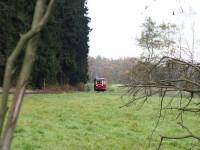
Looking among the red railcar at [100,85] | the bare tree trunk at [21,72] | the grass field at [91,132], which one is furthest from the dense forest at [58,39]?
the bare tree trunk at [21,72]

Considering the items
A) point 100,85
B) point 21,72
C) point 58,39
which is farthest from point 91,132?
point 100,85

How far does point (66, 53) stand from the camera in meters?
51.2

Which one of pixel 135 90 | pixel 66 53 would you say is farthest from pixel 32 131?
pixel 66 53

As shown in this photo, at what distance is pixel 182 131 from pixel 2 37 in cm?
2710

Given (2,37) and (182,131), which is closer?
(182,131)

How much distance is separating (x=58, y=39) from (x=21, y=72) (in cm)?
4859

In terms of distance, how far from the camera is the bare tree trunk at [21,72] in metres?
1.14

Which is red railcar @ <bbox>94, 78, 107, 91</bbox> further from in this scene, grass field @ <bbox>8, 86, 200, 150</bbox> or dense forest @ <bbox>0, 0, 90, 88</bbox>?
grass field @ <bbox>8, 86, 200, 150</bbox>

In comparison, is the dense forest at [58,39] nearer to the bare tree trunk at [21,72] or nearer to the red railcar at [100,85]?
the red railcar at [100,85]

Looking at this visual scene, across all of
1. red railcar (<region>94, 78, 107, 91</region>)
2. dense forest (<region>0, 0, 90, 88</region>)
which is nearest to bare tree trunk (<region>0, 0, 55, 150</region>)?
dense forest (<region>0, 0, 90, 88</region>)

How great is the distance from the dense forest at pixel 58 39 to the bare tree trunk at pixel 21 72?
3760 cm

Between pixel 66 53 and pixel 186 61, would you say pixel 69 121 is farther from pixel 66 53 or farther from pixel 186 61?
pixel 66 53

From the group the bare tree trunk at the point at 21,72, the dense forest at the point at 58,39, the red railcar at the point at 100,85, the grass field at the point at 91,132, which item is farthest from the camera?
the red railcar at the point at 100,85

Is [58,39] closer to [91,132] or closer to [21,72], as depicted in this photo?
[91,132]
